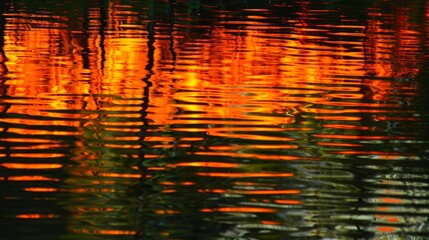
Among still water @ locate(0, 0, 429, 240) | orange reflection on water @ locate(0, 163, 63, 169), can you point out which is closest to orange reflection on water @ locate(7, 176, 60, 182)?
still water @ locate(0, 0, 429, 240)

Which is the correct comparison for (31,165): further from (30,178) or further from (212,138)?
(212,138)

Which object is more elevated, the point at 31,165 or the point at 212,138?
the point at 31,165

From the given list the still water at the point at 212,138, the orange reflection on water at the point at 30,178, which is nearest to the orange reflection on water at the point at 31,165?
the still water at the point at 212,138

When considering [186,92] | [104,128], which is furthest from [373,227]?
[186,92]

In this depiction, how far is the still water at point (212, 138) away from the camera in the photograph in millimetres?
11148

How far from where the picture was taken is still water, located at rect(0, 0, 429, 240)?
11.1 meters

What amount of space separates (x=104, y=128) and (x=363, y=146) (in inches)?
147

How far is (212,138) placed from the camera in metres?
15.8

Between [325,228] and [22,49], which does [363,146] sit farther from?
[22,49]

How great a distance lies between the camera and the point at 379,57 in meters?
28.5

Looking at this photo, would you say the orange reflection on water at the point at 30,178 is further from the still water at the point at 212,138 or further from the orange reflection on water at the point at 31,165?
the orange reflection on water at the point at 31,165

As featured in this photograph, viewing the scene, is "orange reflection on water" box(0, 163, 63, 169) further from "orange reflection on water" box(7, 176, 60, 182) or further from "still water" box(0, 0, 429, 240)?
"orange reflection on water" box(7, 176, 60, 182)

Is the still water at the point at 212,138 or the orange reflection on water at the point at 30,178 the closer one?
the still water at the point at 212,138

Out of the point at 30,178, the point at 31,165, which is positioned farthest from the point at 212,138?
the point at 30,178
